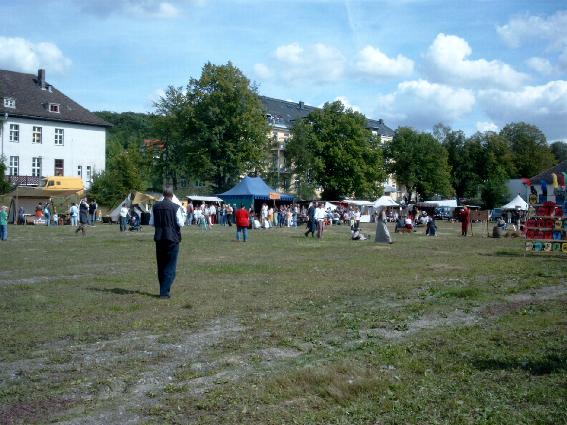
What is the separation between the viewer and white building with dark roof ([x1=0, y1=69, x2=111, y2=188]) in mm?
67000

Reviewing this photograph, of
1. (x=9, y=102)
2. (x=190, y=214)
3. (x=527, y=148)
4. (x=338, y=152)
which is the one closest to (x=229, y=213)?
(x=190, y=214)

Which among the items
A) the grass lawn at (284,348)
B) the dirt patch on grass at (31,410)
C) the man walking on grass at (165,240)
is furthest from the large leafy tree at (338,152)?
the dirt patch on grass at (31,410)

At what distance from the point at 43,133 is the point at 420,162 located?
189ft

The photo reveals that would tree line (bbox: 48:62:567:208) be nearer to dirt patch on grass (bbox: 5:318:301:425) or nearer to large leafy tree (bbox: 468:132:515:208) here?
large leafy tree (bbox: 468:132:515:208)

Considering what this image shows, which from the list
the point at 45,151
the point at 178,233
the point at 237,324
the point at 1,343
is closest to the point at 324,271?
the point at 178,233

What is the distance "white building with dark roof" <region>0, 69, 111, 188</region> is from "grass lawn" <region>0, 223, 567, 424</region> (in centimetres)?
5628

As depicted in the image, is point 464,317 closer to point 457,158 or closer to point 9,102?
point 9,102

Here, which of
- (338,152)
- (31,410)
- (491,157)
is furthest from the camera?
(491,157)

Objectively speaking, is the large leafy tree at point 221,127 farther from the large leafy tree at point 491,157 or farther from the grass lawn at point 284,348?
the grass lawn at point 284,348

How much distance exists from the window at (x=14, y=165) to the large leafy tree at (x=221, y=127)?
16943mm

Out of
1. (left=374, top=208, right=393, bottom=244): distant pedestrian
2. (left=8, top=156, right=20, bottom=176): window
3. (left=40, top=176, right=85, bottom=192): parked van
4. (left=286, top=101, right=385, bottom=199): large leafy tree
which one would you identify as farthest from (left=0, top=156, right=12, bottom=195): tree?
(left=374, top=208, right=393, bottom=244): distant pedestrian

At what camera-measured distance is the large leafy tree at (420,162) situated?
3994 inches

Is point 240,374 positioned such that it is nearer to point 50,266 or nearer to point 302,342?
point 302,342

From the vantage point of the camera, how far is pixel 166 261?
11.7 meters
